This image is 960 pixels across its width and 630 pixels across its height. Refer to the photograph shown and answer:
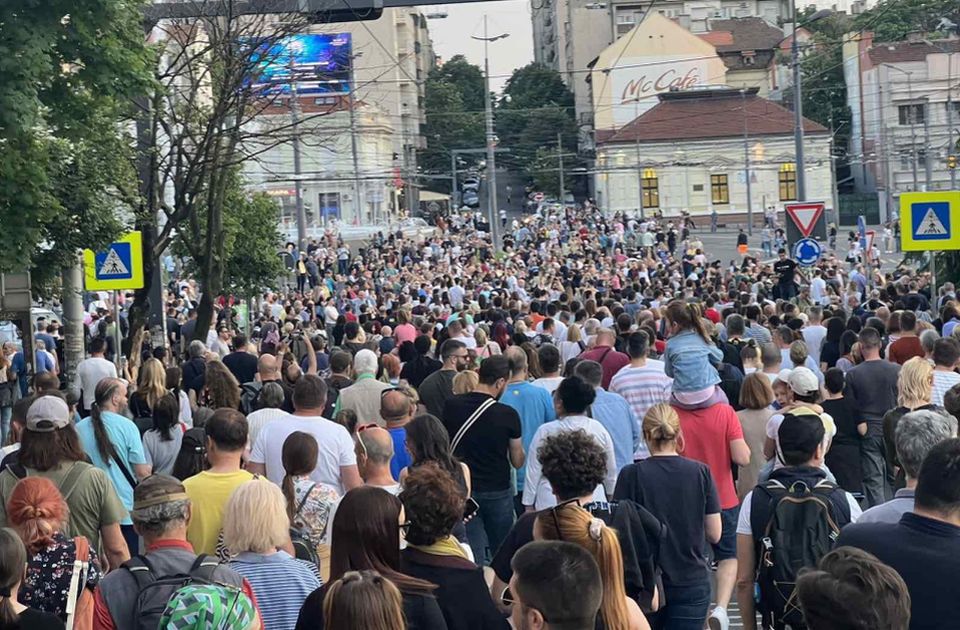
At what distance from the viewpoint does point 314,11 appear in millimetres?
22375

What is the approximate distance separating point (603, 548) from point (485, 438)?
14.0ft

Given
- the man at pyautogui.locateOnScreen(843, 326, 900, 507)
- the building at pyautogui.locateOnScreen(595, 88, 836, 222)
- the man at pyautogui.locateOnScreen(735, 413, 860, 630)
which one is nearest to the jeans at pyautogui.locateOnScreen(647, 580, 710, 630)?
the man at pyautogui.locateOnScreen(735, 413, 860, 630)

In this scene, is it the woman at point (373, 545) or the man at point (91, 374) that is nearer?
the woman at point (373, 545)

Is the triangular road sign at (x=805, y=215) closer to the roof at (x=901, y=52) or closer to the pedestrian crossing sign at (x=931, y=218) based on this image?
the pedestrian crossing sign at (x=931, y=218)

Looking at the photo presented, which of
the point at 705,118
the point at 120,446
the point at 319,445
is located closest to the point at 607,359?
the point at 120,446

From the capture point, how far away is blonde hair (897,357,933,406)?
946 centimetres

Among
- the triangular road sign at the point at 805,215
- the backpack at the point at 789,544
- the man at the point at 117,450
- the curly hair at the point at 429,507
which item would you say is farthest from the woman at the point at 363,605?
the triangular road sign at the point at 805,215

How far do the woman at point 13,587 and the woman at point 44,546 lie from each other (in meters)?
0.62

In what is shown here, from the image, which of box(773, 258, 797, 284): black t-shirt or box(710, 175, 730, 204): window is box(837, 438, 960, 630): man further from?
box(710, 175, 730, 204): window

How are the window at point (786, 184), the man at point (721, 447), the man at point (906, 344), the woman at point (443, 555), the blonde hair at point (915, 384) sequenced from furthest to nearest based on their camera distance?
the window at point (786, 184) → the man at point (906, 344) → the blonde hair at point (915, 384) → the man at point (721, 447) → the woman at point (443, 555)

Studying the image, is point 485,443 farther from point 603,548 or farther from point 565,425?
point 603,548

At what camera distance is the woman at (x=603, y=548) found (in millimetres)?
5301

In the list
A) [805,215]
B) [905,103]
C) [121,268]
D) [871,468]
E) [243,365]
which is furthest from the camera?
[905,103]

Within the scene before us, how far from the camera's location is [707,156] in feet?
327
